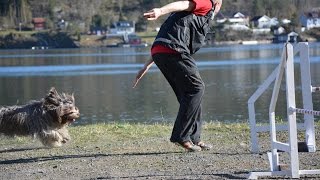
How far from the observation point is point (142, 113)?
1008 inches

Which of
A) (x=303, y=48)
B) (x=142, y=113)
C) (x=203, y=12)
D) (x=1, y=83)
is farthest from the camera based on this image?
(x=1, y=83)

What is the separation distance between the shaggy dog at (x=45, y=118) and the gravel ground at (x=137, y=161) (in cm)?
18

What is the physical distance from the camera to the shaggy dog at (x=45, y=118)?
841 centimetres

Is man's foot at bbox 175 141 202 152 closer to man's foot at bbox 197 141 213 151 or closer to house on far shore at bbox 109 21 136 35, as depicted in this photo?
man's foot at bbox 197 141 213 151

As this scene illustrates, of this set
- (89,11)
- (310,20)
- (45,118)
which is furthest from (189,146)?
(89,11)

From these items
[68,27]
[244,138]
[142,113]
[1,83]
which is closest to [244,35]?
[68,27]

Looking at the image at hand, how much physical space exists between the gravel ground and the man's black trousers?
0.93 feet

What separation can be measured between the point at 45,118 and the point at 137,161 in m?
1.94

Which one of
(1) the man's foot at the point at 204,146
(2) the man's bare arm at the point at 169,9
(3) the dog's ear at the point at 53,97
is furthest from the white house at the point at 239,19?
(2) the man's bare arm at the point at 169,9

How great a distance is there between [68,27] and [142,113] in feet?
383

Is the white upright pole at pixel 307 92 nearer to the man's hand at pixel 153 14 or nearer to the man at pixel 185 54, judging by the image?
the man at pixel 185 54

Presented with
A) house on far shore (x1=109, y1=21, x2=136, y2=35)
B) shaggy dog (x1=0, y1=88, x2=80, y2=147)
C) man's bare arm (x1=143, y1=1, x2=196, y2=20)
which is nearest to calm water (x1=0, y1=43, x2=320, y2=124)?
shaggy dog (x1=0, y1=88, x2=80, y2=147)

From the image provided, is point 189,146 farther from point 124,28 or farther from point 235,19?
point 124,28

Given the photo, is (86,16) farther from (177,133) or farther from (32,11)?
(177,133)
